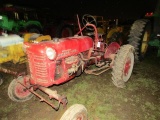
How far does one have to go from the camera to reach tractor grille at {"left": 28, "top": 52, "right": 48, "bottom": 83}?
2.86m

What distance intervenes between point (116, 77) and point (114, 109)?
0.78 meters

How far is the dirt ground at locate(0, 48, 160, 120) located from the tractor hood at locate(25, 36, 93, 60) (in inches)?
48.9

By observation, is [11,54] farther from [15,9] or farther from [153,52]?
[153,52]

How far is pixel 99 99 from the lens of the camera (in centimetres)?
396

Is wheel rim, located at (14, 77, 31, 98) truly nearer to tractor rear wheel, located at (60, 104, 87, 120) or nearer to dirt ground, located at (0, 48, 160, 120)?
dirt ground, located at (0, 48, 160, 120)

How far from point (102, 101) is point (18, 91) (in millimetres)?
1952

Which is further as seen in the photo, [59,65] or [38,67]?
[59,65]

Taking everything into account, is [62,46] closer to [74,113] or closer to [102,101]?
[74,113]

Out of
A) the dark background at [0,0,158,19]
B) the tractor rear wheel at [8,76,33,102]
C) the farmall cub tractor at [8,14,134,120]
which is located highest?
the dark background at [0,0,158,19]

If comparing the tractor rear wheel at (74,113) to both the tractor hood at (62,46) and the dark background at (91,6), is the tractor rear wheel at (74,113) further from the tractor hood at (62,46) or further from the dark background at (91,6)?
the dark background at (91,6)

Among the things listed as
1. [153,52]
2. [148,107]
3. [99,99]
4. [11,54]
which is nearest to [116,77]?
[99,99]

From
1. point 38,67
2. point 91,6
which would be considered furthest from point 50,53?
point 91,6

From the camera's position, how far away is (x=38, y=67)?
2.94 metres

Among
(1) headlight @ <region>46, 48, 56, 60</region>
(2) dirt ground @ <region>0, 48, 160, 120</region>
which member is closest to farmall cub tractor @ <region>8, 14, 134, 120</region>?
(1) headlight @ <region>46, 48, 56, 60</region>
